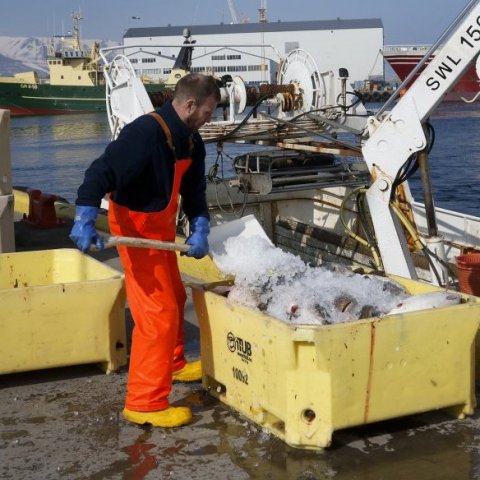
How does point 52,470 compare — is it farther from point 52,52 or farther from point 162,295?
point 52,52

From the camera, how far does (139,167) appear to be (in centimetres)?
420

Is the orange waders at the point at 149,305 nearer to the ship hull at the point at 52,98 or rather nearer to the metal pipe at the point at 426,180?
the metal pipe at the point at 426,180

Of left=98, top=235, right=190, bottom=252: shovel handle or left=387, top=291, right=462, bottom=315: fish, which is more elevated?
left=98, top=235, right=190, bottom=252: shovel handle

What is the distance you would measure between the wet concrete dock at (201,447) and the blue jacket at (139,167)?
1.16 metres

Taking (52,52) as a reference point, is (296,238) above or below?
below

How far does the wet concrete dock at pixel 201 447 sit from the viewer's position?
3832 mm

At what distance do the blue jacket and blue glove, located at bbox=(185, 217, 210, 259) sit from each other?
0.30 meters

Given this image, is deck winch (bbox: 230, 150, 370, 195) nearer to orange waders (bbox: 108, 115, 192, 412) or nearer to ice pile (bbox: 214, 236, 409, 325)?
ice pile (bbox: 214, 236, 409, 325)

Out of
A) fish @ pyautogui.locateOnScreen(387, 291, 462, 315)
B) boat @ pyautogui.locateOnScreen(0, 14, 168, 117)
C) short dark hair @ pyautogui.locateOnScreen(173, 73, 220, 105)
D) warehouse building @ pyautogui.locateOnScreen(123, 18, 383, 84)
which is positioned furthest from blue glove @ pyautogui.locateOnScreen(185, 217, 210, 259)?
warehouse building @ pyautogui.locateOnScreen(123, 18, 383, 84)

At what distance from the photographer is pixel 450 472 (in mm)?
3805

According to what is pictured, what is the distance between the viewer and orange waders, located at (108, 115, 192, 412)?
4.30m

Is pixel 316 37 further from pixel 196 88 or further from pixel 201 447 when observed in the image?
pixel 201 447

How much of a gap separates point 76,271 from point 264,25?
3409 inches

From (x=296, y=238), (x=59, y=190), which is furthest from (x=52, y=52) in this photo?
(x=296, y=238)
